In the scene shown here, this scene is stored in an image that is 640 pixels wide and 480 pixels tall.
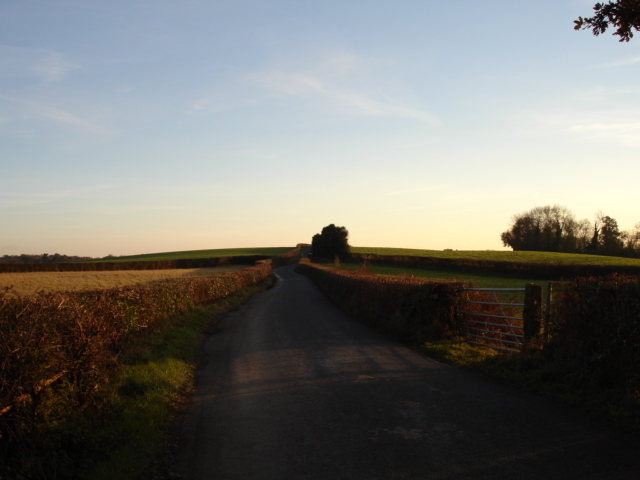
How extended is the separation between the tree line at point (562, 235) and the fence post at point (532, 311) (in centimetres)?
7003

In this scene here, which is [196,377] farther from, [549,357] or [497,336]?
[497,336]

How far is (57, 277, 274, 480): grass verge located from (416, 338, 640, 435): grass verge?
18.7ft

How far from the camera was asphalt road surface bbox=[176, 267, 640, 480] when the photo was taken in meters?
4.84

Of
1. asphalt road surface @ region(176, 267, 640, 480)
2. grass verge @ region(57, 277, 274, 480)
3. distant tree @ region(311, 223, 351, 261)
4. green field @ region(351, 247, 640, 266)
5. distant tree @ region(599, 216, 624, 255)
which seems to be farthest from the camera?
distant tree @ region(311, 223, 351, 261)

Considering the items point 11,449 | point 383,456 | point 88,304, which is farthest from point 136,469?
point 88,304

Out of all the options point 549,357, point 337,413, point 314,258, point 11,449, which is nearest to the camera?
point 11,449

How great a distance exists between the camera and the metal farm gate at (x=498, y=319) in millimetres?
10703

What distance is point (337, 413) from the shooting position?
21.9ft

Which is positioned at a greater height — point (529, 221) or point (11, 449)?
point (529, 221)

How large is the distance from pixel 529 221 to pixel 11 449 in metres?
86.3

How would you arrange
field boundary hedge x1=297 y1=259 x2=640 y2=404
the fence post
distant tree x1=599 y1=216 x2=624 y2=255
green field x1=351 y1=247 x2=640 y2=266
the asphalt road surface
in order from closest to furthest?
the asphalt road surface, field boundary hedge x1=297 y1=259 x2=640 y2=404, the fence post, green field x1=351 y1=247 x2=640 y2=266, distant tree x1=599 y1=216 x2=624 y2=255

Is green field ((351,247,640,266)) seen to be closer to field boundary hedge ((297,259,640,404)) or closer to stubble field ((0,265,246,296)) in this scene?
stubble field ((0,265,246,296))

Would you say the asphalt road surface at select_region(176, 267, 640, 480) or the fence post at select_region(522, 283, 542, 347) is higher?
the fence post at select_region(522, 283, 542, 347)

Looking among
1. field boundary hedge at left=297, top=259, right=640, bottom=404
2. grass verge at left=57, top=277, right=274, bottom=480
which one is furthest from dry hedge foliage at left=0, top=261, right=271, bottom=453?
field boundary hedge at left=297, top=259, right=640, bottom=404
